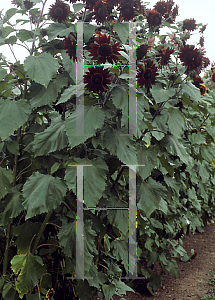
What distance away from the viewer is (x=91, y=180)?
154cm

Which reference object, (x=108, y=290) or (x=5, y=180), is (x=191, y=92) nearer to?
(x=5, y=180)

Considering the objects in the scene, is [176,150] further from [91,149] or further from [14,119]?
[14,119]

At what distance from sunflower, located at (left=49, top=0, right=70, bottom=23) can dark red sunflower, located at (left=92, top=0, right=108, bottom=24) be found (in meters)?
0.21

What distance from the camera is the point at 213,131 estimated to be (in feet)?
12.4

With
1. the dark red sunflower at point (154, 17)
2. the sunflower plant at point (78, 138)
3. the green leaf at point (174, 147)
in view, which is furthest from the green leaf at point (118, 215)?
the dark red sunflower at point (154, 17)

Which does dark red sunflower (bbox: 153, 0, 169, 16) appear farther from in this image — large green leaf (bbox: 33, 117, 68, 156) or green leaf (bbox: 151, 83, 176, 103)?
large green leaf (bbox: 33, 117, 68, 156)

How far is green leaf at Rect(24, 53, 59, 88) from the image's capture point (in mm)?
1626

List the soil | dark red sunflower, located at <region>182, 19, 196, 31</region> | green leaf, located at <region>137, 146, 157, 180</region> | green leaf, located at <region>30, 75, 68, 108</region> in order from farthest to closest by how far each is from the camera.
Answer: the soil, dark red sunflower, located at <region>182, 19, 196, 31</region>, green leaf, located at <region>137, 146, 157, 180</region>, green leaf, located at <region>30, 75, 68, 108</region>

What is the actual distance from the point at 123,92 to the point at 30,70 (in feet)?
1.73

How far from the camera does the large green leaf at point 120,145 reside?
151cm

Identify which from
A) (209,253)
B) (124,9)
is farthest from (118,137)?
(209,253)

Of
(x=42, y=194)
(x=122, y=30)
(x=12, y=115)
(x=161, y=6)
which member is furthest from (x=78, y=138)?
(x=161, y=6)

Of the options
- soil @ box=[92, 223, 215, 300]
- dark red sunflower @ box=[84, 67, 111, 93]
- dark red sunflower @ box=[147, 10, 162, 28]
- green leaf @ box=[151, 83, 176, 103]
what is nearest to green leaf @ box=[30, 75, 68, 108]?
dark red sunflower @ box=[84, 67, 111, 93]

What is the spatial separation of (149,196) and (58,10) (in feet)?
4.18
